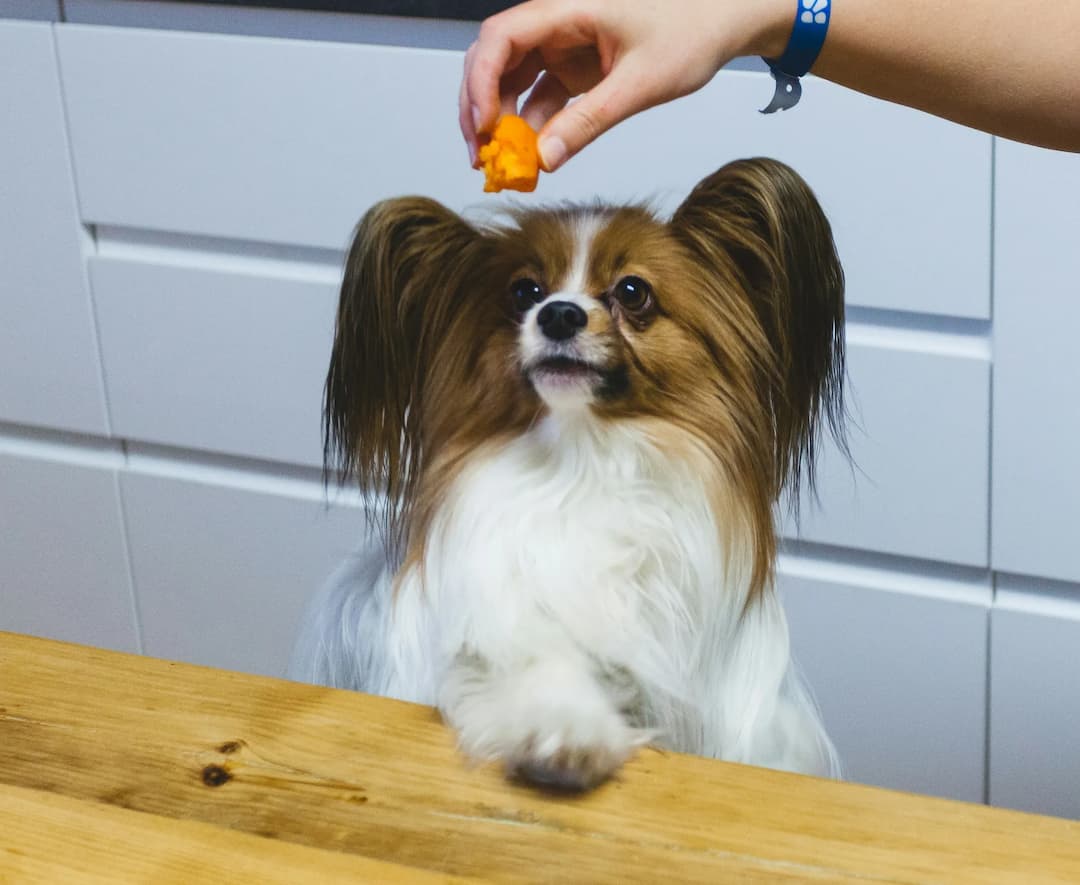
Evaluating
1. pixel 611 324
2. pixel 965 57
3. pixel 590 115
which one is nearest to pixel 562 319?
pixel 611 324

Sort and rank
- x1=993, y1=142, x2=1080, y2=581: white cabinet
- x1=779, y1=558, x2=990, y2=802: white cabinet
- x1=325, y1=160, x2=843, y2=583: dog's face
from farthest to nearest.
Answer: x1=779, y1=558, x2=990, y2=802: white cabinet
x1=993, y1=142, x2=1080, y2=581: white cabinet
x1=325, y1=160, x2=843, y2=583: dog's face

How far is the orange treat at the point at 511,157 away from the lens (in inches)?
36.5

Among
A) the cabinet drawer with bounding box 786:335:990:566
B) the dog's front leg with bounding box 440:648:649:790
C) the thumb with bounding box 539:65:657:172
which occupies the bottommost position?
the cabinet drawer with bounding box 786:335:990:566

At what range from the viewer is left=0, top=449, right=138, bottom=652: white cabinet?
2.32 metres

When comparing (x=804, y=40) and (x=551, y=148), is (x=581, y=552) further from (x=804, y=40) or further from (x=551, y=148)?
(x=804, y=40)

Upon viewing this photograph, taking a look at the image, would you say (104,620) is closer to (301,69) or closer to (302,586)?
(302,586)

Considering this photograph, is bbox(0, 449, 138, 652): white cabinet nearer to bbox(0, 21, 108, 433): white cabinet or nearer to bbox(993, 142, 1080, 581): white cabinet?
bbox(0, 21, 108, 433): white cabinet

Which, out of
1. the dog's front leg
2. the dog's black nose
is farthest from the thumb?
the dog's front leg

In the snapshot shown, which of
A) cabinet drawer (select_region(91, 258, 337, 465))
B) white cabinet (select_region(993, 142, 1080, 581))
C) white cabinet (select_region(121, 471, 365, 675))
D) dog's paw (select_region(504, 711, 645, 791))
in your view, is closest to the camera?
dog's paw (select_region(504, 711, 645, 791))

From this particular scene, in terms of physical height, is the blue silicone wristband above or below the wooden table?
above

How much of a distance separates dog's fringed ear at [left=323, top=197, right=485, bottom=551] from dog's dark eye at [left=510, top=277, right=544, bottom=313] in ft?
0.16

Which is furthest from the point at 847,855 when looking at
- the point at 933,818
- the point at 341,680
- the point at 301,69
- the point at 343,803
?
the point at 301,69

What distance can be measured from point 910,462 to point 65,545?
1.41 metres

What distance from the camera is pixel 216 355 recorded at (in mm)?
2094
